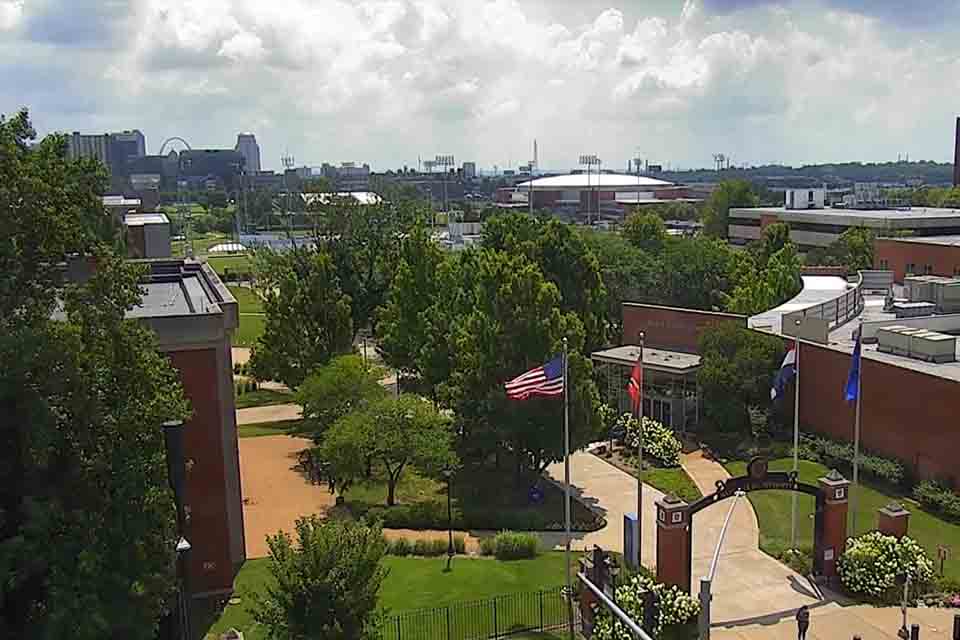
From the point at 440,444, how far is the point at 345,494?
5.37 m

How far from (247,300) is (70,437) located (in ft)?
268

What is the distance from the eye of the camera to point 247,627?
23656 mm

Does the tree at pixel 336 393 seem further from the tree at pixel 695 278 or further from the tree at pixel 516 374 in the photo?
the tree at pixel 695 278

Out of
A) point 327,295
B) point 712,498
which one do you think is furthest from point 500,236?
point 712,498

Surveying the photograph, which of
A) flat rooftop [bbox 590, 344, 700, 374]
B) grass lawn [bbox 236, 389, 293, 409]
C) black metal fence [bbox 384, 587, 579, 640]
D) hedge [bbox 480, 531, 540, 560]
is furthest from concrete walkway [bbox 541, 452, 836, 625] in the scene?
grass lawn [bbox 236, 389, 293, 409]

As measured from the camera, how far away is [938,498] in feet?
102

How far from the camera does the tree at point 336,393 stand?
122ft

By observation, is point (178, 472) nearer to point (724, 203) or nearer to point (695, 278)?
point (695, 278)

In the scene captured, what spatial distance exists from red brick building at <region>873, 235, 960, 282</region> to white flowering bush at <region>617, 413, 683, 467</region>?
30.6 m

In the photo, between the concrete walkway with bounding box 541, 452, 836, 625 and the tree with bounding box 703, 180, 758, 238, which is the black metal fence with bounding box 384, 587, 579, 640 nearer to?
the concrete walkway with bounding box 541, 452, 836, 625

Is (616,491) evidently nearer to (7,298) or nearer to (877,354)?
(877,354)

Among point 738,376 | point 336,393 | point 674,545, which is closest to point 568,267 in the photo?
point 738,376

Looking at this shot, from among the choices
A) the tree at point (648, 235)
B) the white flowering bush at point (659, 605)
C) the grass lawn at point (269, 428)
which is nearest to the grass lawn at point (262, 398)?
the grass lawn at point (269, 428)

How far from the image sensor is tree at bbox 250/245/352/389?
147ft
